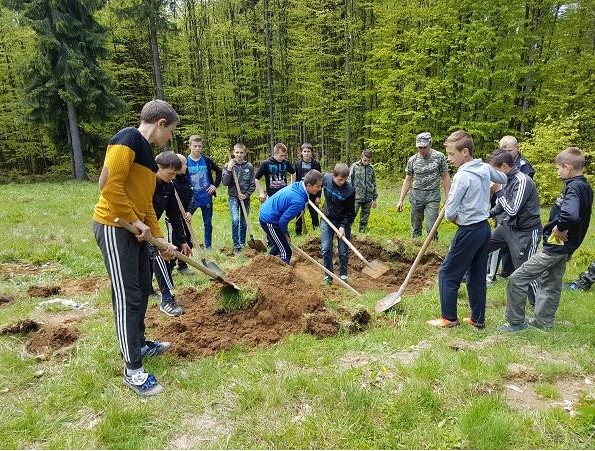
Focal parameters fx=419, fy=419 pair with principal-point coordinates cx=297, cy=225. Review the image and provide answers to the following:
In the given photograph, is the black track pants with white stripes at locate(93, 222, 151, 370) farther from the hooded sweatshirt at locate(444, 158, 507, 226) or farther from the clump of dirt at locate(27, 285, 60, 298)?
the clump of dirt at locate(27, 285, 60, 298)

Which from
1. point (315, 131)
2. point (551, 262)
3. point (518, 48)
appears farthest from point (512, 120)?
point (551, 262)

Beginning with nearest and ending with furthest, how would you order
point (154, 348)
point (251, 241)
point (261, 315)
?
point (154, 348)
point (261, 315)
point (251, 241)

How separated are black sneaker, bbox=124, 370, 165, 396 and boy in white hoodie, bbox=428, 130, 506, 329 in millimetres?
2957

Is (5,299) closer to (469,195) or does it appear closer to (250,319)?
(250,319)

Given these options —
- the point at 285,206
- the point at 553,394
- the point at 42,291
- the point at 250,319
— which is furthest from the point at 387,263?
the point at 42,291

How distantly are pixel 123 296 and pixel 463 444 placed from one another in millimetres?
2692

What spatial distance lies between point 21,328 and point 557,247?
5.80m

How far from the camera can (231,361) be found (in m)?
3.93

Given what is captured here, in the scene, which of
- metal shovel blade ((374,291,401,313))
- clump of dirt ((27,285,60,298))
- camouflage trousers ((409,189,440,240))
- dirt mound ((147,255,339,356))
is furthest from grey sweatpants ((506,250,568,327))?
clump of dirt ((27,285,60,298))

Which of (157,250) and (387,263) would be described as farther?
(387,263)

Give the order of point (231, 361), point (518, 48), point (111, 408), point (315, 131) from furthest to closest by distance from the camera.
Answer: point (315, 131), point (518, 48), point (231, 361), point (111, 408)

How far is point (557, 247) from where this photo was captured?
4285 mm

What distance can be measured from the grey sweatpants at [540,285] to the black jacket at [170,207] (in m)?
3.94

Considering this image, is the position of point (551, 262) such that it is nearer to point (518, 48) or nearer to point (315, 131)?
point (518, 48)
